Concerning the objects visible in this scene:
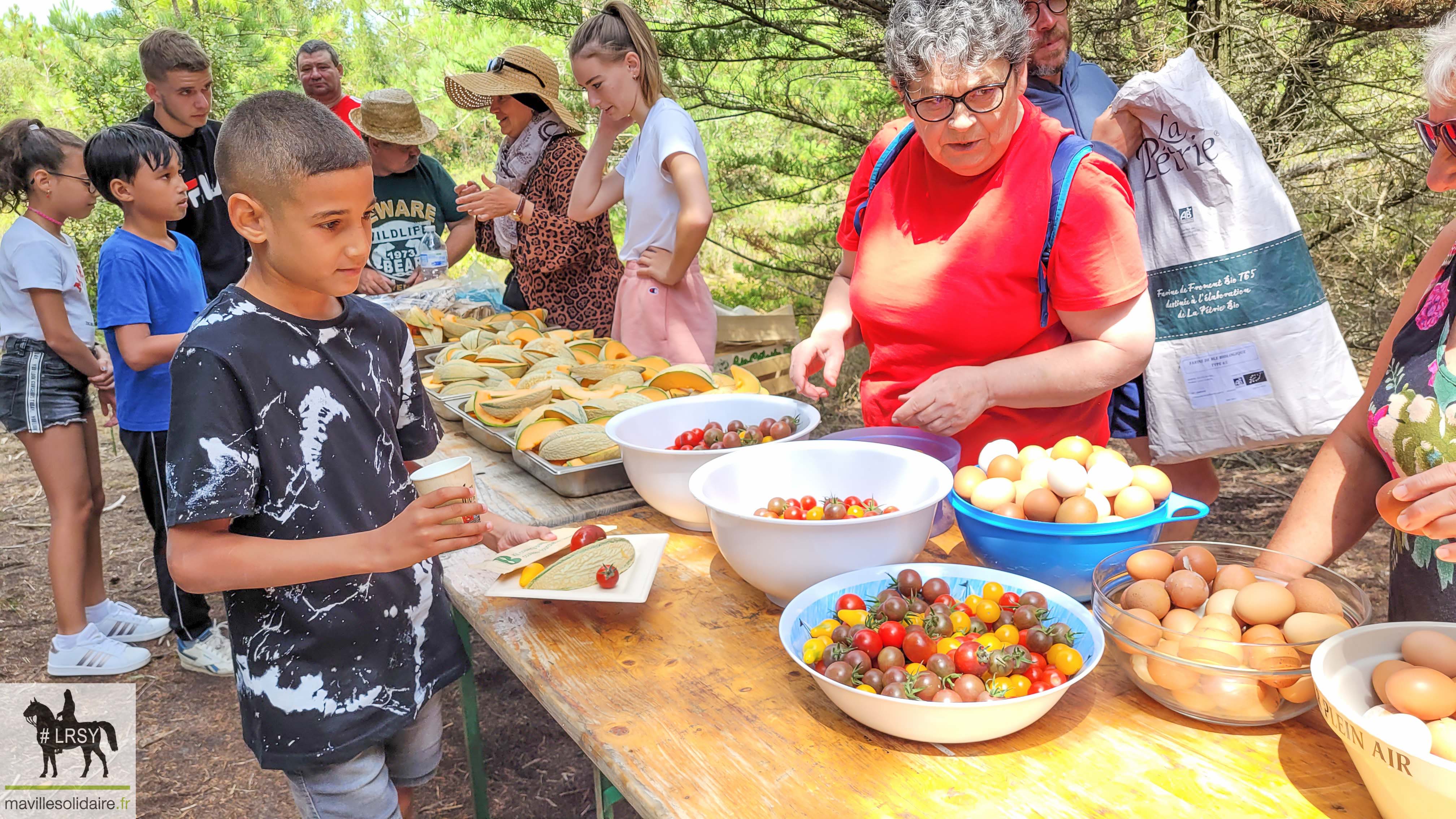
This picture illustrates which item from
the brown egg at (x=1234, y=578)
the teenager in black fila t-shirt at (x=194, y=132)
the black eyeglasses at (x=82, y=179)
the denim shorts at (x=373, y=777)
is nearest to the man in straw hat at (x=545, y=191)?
the teenager in black fila t-shirt at (x=194, y=132)

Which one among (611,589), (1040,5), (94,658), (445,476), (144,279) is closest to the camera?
(445,476)

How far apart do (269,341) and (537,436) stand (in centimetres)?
88

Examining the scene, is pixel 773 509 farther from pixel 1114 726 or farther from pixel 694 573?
pixel 1114 726

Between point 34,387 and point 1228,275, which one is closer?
point 1228,275

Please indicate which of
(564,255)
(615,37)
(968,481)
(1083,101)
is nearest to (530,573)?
(968,481)

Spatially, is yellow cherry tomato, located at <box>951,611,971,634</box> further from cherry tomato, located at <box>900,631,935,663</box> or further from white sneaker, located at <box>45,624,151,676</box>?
white sneaker, located at <box>45,624,151,676</box>

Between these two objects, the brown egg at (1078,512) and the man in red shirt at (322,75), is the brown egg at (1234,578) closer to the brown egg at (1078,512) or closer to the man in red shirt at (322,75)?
the brown egg at (1078,512)

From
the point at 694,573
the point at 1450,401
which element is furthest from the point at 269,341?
the point at 1450,401

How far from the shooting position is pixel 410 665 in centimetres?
149

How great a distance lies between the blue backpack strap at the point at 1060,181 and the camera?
5.32 feet

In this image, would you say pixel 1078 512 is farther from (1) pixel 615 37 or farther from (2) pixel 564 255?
(2) pixel 564 255

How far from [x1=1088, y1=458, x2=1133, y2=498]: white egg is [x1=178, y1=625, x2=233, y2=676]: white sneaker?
320 centimetres

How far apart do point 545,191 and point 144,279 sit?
1.47m

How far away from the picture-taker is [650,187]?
3.08m
